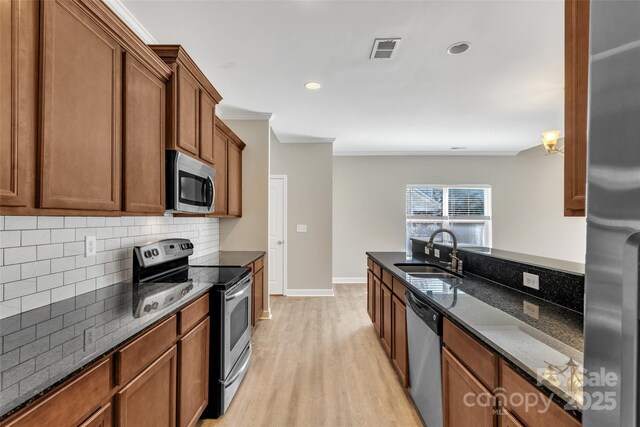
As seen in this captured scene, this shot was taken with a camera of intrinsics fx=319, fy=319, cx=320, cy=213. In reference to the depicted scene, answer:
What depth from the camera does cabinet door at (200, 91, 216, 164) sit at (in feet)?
8.34

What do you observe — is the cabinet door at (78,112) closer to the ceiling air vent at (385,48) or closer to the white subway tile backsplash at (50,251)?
the white subway tile backsplash at (50,251)

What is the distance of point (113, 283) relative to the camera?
6.84 ft

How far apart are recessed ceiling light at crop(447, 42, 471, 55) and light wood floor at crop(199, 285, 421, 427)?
8.87ft

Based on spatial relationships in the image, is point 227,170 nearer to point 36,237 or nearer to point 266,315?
point 266,315

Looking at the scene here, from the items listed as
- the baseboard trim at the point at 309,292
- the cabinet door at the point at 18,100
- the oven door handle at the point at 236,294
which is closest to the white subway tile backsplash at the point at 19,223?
the cabinet door at the point at 18,100

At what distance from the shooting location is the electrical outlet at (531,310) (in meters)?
1.49

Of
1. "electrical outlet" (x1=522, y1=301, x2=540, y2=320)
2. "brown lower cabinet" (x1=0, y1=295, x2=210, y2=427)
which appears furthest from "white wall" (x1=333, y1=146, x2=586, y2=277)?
"electrical outlet" (x1=522, y1=301, x2=540, y2=320)

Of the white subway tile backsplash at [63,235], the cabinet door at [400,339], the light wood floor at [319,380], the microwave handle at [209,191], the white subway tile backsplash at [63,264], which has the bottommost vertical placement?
the light wood floor at [319,380]

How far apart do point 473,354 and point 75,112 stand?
1.94 metres

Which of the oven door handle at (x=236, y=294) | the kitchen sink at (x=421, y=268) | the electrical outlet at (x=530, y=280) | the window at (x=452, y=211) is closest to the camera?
the electrical outlet at (x=530, y=280)

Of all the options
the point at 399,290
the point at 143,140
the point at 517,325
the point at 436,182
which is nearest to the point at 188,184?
the point at 143,140

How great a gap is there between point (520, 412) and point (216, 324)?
5.71 ft

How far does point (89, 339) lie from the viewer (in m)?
1.15

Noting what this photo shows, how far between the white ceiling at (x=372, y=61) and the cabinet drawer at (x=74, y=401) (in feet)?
6.77
